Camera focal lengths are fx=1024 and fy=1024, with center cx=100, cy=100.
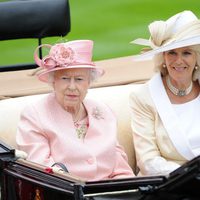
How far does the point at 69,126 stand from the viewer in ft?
15.7

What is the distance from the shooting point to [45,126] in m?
4.71

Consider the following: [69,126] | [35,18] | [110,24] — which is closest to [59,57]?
[69,126]

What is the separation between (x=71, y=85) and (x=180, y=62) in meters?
0.54

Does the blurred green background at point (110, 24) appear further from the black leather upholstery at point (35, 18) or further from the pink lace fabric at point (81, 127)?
the pink lace fabric at point (81, 127)

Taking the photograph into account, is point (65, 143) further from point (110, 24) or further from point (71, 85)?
point (110, 24)

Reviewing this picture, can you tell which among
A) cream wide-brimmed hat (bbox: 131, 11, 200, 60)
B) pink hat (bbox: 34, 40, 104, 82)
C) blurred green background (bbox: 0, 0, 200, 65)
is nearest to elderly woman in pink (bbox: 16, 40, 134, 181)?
pink hat (bbox: 34, 40, 104, 82)

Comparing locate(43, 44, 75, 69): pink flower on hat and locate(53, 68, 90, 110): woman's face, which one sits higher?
locate(43, 44, 75, 69): pink flower on hat

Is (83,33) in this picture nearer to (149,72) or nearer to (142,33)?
(142,33)

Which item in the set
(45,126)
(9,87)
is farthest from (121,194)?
(9,87)

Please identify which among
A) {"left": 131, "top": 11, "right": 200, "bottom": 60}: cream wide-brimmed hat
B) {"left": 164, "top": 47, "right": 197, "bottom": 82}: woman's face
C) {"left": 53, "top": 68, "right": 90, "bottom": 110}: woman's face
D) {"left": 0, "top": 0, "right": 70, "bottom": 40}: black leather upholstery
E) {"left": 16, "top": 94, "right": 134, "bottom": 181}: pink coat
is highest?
{"left": 0, "top": 0, "right": 70, "bottom": 40}: black leather upholstery

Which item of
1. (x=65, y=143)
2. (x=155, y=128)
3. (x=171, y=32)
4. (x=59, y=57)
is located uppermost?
(x=171, y=32)

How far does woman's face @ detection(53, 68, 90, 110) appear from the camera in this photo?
187 inches

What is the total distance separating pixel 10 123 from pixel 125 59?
55.2 inches

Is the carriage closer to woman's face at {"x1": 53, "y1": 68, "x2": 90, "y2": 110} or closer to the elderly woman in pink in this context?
the elderly woman in pink
